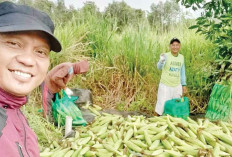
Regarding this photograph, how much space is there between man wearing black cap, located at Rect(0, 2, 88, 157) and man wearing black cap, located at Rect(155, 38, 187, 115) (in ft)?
14.5

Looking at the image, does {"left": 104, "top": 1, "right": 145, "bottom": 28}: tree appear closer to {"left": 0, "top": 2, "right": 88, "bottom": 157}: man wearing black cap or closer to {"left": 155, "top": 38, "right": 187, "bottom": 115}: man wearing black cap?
{"left": 155, "top": 38, "right": 187, "bottom": 115}: man wearing black cap

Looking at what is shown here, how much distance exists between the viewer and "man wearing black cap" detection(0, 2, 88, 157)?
3.18 feet

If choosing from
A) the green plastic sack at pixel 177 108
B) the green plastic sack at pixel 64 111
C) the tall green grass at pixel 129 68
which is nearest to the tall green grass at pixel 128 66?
the tall green grass at pixel 129 68

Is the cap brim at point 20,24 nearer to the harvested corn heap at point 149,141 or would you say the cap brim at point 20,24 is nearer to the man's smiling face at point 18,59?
the man's smiling face at point 18,59

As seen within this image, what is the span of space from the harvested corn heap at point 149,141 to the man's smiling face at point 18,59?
2487mm

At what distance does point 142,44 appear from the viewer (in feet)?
21.8

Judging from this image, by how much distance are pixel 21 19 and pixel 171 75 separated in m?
4.69

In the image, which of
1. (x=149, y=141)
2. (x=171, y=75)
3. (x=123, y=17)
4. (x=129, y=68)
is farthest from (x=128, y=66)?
(x=123, y=17)

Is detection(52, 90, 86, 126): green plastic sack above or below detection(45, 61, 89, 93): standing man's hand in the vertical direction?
below

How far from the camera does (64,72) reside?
440 cm

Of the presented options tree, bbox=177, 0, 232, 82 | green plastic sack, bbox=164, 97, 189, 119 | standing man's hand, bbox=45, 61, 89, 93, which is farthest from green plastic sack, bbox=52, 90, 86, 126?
tree, bbox=177, 0, 232, 82

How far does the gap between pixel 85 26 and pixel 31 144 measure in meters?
6.29

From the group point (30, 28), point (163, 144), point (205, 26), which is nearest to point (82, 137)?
point (163, 144)

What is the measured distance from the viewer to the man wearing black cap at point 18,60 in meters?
0.97
